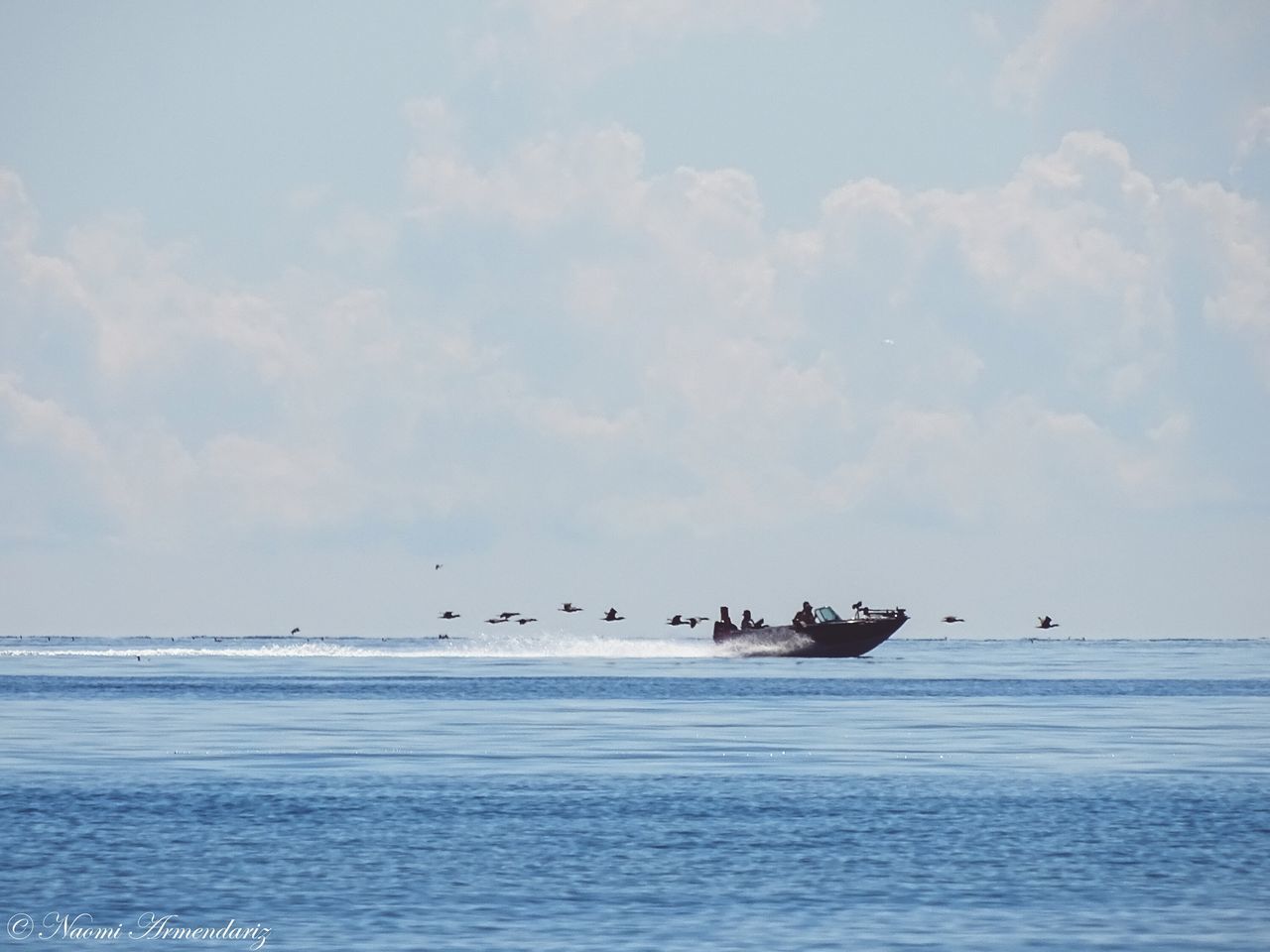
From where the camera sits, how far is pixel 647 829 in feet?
150

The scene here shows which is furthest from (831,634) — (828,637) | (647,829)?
(647,829)

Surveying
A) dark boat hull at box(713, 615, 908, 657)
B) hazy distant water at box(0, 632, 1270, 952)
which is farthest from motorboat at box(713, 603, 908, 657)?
hazy distant water at box(0, 632, 1270, 952)

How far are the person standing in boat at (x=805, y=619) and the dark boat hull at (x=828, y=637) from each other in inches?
10.3

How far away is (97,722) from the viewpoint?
282 feet

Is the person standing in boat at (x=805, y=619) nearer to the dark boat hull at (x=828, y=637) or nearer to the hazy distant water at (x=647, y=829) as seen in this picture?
the dark boat hull at (x=828, y=637)

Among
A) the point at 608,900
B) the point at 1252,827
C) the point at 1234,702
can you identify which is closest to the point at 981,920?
the point at 608,900

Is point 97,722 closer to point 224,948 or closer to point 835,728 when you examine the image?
point 835,728

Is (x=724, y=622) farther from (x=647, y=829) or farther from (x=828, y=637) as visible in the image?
(x=647, y=829)

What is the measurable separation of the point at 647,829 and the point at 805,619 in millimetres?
117728

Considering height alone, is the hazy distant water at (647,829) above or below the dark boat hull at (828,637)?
below

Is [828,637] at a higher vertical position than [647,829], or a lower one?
higher

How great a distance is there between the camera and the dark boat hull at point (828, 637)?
160500 mm

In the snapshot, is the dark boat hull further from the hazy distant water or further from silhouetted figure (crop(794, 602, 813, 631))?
the hazy distant water

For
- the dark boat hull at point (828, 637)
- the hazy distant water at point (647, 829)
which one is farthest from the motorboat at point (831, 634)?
the hazy distant water at point (647, 829)
